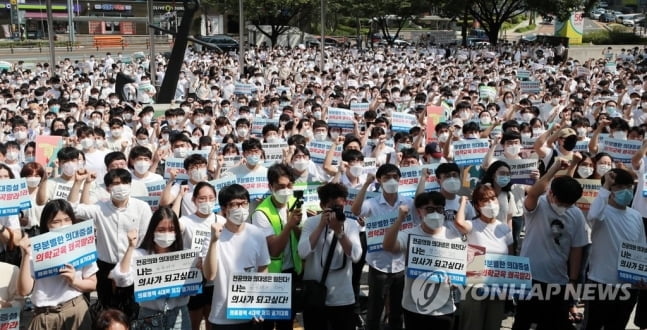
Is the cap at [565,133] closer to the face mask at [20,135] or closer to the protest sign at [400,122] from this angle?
the protest sign at [400,122]

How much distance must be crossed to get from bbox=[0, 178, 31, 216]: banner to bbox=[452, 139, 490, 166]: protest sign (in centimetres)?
479

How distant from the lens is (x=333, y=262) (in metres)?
5.06

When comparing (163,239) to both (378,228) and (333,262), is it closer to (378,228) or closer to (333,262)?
(333,262)

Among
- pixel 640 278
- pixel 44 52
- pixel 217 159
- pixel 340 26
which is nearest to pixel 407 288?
pixel 640 278

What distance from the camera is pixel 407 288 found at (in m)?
5.08

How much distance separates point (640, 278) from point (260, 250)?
2848 mm

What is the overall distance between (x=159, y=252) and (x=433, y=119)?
6782 mm

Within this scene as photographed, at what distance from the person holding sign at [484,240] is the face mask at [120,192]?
268cm

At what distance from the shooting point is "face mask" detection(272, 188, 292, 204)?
5.42 metres

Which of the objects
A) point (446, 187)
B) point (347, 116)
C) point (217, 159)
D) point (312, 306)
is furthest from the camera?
point (347, 116)

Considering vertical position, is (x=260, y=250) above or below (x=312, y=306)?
above

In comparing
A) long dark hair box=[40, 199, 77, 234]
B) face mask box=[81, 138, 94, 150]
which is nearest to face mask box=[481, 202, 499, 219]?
long dark hair box=[40, 199, 77, 234]

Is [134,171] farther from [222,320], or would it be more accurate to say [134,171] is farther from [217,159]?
[222,320]

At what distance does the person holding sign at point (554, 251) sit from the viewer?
5.45m
